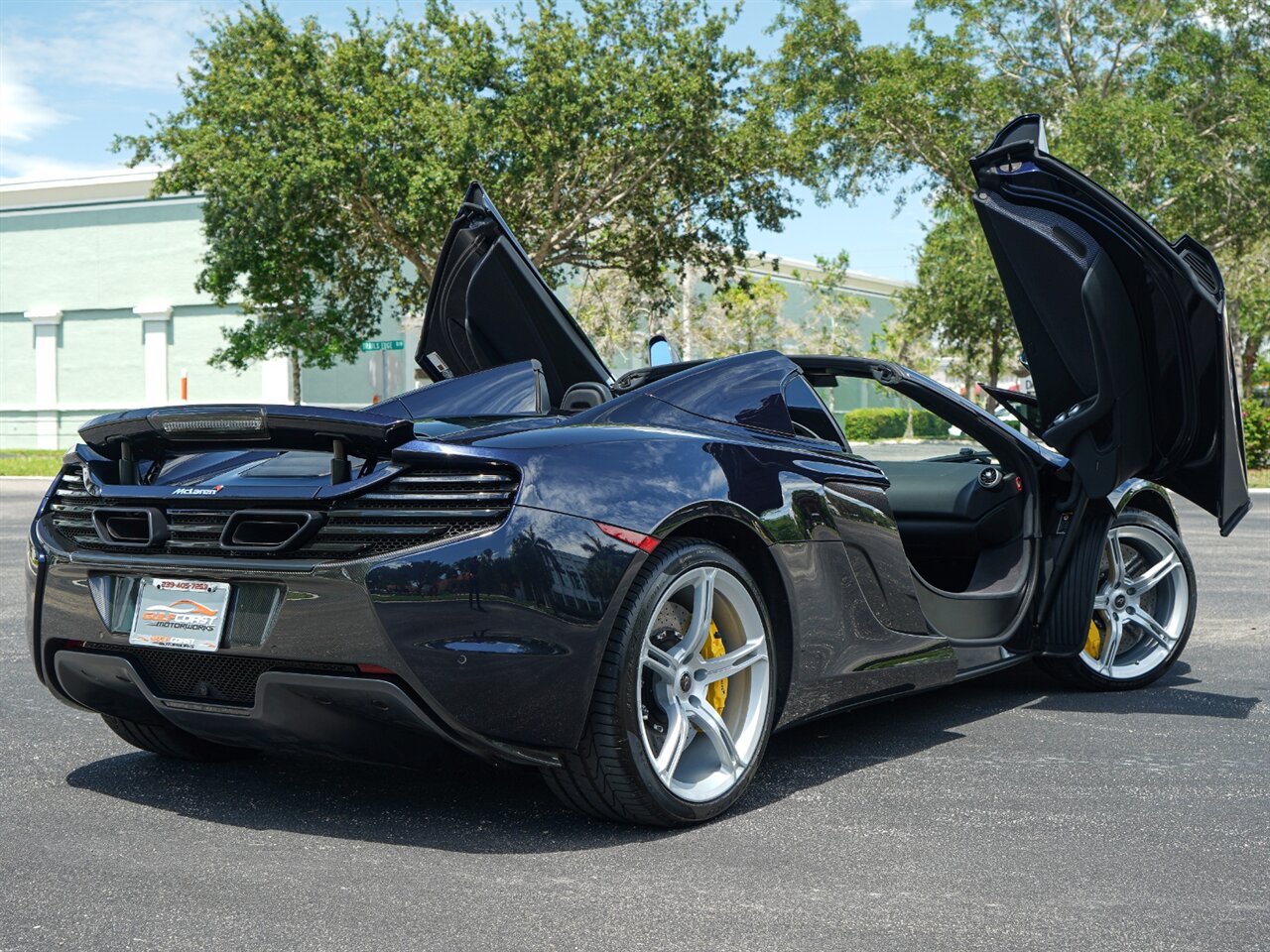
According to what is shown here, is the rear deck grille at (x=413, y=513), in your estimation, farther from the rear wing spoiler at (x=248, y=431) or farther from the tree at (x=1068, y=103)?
the tree at (x=1068, y=103)

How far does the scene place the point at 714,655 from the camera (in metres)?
4.07

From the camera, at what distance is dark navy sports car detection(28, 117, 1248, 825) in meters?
3.52

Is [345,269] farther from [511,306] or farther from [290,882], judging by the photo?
[290,882]

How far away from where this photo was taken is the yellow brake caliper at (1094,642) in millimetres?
5926

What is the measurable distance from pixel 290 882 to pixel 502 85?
73.1 ft

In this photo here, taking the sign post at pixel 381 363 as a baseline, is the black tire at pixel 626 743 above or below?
below

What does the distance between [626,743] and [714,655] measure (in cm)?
53

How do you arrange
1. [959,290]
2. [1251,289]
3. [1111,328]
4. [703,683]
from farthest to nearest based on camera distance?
1. [1251,289]
2. [959,290]
3. [1111,328]
4. [703,683]

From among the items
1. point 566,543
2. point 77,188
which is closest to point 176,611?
point 566,543

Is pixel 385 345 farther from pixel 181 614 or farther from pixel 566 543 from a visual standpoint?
pixel 566 543

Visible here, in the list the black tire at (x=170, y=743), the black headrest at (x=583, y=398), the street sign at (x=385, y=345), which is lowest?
the black tire at (x=170, y=743)

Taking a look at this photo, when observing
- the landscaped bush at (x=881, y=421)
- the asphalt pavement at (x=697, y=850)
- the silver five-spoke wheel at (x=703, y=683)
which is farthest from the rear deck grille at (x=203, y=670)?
the landscaped bush at (x=881, y=421)

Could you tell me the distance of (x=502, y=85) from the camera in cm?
2439

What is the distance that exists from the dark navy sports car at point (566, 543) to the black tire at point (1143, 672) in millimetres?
475
